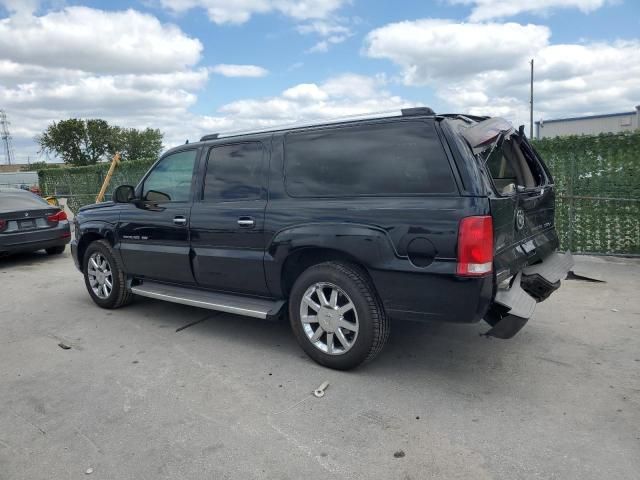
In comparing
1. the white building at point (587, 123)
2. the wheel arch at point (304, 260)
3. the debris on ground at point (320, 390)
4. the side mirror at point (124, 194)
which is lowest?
the debris on ground at point (320, 390)

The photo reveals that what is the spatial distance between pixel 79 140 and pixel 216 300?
57.4m

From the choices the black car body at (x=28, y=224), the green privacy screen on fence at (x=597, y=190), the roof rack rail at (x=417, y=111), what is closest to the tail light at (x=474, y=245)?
the roof rack rail at (x=417, y=111)

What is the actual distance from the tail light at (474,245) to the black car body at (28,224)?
27.2 feet

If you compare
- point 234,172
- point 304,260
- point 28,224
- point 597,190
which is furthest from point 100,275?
point 597,190

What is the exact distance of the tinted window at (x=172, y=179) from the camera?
191 inches

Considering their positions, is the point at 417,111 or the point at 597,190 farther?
the point at 597,190

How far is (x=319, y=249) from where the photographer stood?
3857mm

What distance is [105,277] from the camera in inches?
225

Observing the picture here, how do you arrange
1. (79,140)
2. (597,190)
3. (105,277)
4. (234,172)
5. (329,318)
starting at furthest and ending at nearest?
(79,140)
(597,190)
(105,277)
(234,172)
(329,318)

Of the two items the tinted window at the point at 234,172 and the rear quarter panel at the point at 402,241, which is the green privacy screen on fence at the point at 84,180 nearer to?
the tinted window at the point at 234,172

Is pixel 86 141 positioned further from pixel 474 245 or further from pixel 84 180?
pixel 474 245

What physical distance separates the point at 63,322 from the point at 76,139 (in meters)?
55.7

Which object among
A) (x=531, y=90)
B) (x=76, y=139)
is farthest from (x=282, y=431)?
(x=76, y=139)

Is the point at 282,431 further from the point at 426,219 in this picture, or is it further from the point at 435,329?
the point at 435,329
